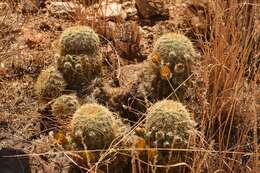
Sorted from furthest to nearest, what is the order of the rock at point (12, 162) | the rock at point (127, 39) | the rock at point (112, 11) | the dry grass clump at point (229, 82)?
1. the rock at point (112, 11)
2. the rock at point (127, 39)
3. the dry grass clump at point (229, 82)
4. the rock at point (12, 162)

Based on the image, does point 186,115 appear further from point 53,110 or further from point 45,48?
point 45,48

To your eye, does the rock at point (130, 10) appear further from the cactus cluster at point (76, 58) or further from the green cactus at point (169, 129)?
the green cactus at point (169, 129)

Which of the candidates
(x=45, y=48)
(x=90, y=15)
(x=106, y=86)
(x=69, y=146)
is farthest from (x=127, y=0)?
(x=69, y=146)

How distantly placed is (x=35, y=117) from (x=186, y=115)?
101cm

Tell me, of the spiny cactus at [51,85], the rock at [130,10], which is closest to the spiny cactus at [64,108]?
the spiny cactus at [51,85]

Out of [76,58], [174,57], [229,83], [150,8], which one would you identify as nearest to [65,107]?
[76,58]

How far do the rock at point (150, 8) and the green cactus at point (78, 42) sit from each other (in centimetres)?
97

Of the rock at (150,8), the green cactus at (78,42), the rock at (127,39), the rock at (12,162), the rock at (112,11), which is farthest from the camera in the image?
the rock at (150,8)

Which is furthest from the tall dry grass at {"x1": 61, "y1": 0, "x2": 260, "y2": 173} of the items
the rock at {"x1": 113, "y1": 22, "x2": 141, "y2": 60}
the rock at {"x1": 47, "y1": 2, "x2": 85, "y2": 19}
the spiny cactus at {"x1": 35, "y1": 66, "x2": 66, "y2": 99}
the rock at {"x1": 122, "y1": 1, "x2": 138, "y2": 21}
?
the rock at {"x1": 47, "y1": 2, "x2": 85, "y2": 19}

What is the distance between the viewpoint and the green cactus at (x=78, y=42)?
119 inches

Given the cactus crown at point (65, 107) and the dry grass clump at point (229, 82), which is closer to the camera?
the dry grass clump at point (229, 82)

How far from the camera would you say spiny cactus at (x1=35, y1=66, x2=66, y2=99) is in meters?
3.04

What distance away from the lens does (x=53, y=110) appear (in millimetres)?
2930

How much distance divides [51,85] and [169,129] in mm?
922
